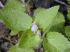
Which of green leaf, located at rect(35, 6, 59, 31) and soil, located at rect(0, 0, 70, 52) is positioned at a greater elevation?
green leaf, located at rect(35, 6, 59, 31)

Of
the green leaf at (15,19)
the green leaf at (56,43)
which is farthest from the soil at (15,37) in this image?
the green leaf at (56,43)

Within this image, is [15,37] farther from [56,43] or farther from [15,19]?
[56,43]

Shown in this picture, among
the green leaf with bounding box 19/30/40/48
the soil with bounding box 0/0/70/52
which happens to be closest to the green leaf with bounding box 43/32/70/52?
the green leaf with bounding box 19/30/40/48

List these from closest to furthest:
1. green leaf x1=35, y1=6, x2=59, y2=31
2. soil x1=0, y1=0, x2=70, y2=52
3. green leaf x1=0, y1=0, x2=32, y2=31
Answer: green leaf x1=35, y1=6, x2=59, y2=31 < green leaf x1=0, y1=0, x2=32, y2=31 < soil x1=0, y1=0, x2=70, y2=52

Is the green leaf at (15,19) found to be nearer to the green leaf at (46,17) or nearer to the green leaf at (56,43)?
the green leaf at (46,17)

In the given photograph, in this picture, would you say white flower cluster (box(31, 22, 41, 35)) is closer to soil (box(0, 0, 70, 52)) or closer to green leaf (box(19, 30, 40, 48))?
green leaf (box(19, 30, 40, 48))

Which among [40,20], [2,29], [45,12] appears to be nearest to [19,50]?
[40,20]

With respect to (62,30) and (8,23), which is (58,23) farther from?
(8,23)
